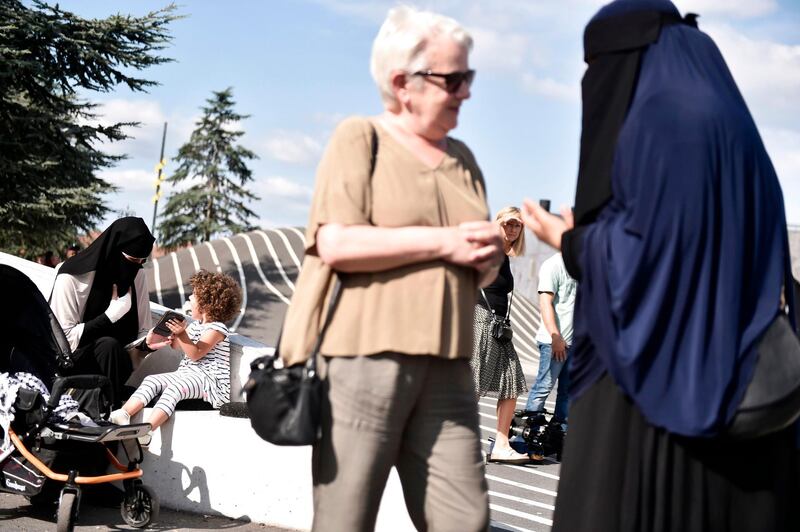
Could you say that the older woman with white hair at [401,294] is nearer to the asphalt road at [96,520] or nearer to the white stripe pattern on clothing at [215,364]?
the asphalt road at [96,520]

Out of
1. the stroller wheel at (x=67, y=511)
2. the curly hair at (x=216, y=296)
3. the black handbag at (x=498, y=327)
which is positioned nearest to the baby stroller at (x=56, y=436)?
the stroller wheel at (x=67, y=511)

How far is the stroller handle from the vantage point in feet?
18.4

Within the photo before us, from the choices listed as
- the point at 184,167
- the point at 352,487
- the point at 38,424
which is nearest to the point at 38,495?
the point at 38,424

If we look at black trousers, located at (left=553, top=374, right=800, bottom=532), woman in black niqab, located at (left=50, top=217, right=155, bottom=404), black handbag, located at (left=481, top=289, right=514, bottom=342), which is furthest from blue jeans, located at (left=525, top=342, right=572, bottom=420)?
black trousers, located at (left=553, top=374, right=800, bottom=532)

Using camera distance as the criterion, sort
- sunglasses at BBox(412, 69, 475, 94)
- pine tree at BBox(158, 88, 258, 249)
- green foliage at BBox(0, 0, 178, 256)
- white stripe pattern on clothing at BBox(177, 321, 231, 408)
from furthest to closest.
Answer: pine tree at BBox(158, 88, 258, 249)
green foliage at BBox(0, 0, 178, 256)
white stripe pattern on clothing at BBox(177, 321, 231, 408)
sunglasses at BBox(412, 69, 475, 94)

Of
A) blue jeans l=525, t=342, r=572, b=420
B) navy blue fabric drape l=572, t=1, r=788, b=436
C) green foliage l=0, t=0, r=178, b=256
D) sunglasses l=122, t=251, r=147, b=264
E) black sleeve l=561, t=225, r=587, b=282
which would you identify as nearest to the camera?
navy blue fabric drape l=572, t=1, r=788, b=436

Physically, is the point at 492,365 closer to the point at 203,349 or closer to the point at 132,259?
the point at 203,349

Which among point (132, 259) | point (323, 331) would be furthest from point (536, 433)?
point (323, 331)

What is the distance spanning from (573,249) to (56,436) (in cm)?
385

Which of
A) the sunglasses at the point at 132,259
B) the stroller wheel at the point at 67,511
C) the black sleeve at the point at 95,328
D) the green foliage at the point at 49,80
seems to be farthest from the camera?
the green foliage at the point at 49,80

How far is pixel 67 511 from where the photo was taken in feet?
17.8

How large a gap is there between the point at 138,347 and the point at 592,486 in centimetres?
512

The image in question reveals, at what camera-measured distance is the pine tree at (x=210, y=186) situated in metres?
59.5

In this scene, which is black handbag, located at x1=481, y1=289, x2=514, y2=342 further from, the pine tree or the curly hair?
the pine tree
